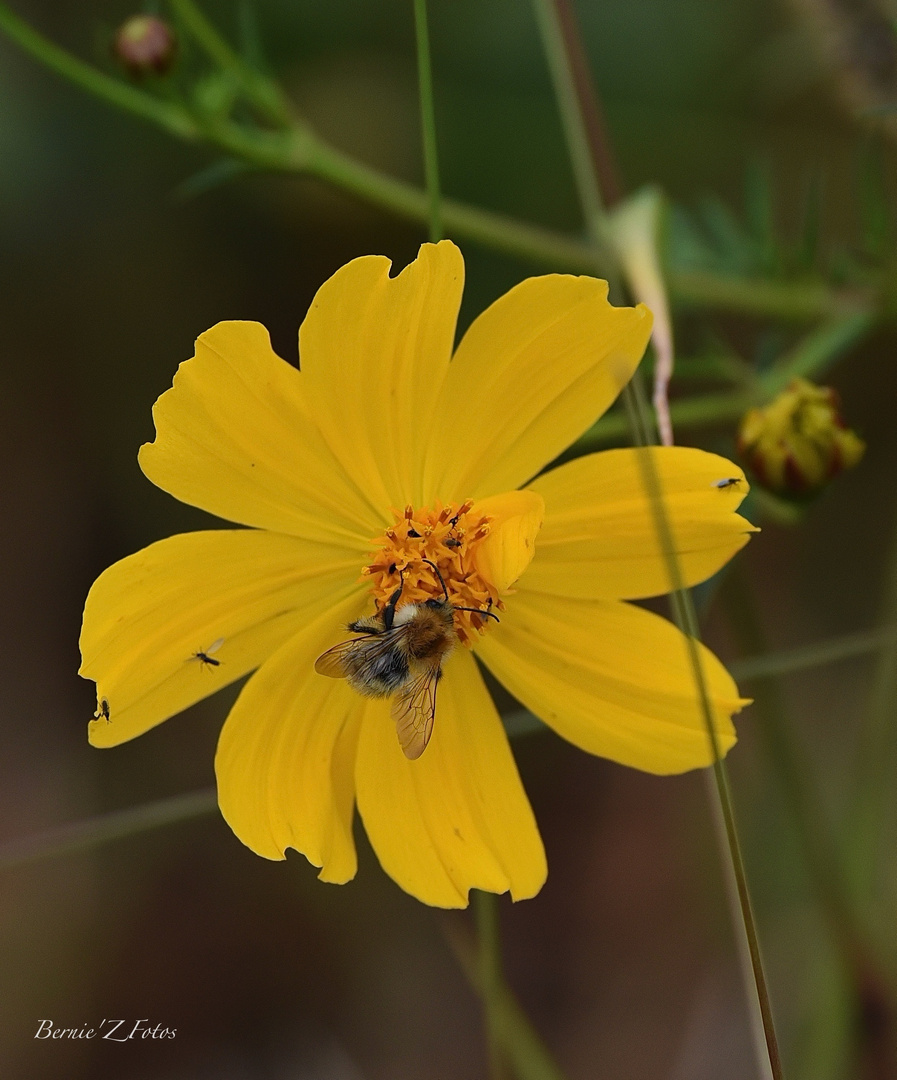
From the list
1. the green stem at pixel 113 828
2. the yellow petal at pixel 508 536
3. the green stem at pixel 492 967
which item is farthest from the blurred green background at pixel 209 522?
the yellow petal at pixel 508 536

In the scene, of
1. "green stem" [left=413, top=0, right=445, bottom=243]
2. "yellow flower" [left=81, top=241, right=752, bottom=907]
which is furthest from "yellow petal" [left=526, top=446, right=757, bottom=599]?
"green stem" [left=413, top=0, right=445, bottom=243]

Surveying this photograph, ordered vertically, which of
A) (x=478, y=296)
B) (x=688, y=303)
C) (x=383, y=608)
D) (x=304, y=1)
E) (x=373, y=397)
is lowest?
(x=383, y=608)

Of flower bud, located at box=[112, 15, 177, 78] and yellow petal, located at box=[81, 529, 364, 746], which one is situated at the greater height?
flower bud, located at box=[112, 15, 177, 78]

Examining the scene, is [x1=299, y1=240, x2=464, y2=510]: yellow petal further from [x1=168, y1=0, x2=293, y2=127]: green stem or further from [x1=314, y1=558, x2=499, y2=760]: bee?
[x1=168, y1=0, x2=293, y2=127]: green stem

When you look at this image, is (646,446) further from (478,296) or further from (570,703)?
(478,296)

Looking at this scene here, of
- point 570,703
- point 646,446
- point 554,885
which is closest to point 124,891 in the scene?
point 554,885
